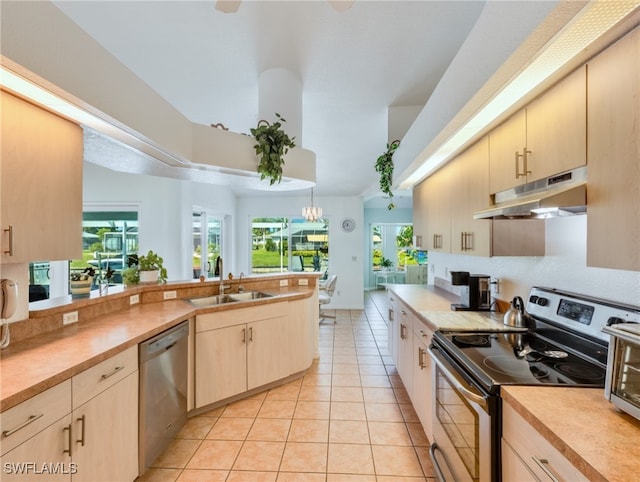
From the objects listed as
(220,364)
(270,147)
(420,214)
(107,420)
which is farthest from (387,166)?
(107,420)

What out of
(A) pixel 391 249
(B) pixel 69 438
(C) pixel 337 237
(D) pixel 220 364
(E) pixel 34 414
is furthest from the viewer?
(A) pixel 391 249

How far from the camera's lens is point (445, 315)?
2242 mm

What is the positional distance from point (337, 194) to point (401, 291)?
13.3 feet

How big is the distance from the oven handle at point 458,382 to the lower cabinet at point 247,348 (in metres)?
1.67

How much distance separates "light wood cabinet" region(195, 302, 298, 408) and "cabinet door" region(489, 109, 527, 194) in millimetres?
2209

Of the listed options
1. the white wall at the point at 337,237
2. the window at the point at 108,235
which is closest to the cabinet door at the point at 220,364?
the window at the point at 108,235

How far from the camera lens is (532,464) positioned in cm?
98

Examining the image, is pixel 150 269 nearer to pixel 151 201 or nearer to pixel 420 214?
pixel 151 201

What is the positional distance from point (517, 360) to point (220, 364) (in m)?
2.26

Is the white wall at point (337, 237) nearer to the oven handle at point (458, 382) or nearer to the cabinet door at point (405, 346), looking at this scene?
the cabinet door at point (405, 346)

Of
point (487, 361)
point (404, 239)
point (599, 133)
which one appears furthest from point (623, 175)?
point (404, 239)

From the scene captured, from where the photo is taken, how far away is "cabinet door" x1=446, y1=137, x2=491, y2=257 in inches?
79.4

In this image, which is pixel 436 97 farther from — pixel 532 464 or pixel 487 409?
pixel 532 464

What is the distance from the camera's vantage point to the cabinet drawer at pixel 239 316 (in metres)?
2.55
